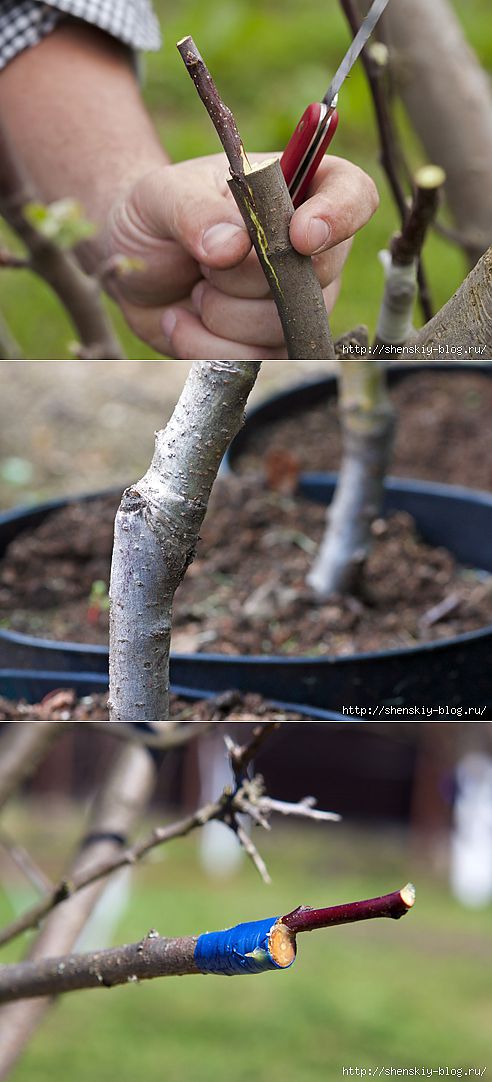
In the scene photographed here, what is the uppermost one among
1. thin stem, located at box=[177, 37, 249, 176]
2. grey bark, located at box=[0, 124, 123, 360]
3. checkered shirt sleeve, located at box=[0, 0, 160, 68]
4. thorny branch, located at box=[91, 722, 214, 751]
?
checkered shirt sleeve, located at box=[0, 0, 160, 68]

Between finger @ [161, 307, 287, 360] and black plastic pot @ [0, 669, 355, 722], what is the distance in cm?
16

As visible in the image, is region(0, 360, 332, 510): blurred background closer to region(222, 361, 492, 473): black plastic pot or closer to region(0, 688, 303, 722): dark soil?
region(222, 361, 492, 473): black plastic pot

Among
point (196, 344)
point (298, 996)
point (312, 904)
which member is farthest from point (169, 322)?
point (298, 996)

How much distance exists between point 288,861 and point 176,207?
3052 mm

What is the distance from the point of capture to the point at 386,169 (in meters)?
0.65

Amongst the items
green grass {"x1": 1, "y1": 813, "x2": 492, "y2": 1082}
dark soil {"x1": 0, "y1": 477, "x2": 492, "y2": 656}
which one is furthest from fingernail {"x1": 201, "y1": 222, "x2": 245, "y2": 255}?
green grass {"x1": 1, "y1": 813, "x2": 492, "y2": 1082}

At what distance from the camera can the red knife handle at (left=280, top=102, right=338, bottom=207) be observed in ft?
1.29

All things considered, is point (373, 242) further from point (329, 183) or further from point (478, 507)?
point (478, 507)

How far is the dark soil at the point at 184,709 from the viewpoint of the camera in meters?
0.49

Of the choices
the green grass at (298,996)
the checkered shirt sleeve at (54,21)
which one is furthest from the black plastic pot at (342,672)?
the green grass at (298,996)

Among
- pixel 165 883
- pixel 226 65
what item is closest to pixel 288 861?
pixel 165 883

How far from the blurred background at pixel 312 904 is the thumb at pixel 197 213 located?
2.36 ft

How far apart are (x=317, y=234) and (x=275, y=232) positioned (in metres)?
0.02

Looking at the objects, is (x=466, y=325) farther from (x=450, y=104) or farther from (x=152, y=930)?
(x=450, y=104)
